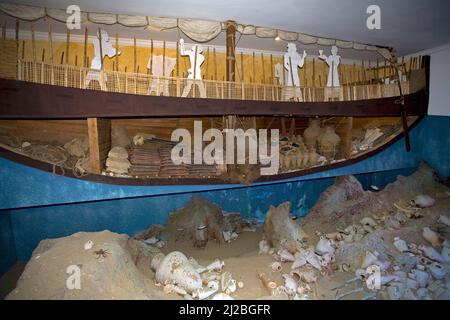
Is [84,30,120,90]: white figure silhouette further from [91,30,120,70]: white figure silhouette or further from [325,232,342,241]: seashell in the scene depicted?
[325,232,342,241]: seashell

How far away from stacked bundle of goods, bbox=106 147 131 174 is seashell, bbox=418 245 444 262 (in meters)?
7.22

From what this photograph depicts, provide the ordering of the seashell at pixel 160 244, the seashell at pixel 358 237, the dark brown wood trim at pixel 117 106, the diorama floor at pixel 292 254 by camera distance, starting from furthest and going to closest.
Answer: the seashell at pixel 160 244, the seashell at pixel 358 237, the diorama floor at pixel 292 254, the dark brown wood trim at pixel 117 106

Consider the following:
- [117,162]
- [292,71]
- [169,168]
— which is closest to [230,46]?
[292,71]

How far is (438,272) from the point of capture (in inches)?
216

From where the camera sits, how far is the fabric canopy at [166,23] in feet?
16.7

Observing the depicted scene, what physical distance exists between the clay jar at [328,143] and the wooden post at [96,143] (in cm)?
595

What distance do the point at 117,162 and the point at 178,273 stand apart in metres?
2.67

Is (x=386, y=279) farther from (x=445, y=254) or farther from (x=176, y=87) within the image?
(x=176, y=87)

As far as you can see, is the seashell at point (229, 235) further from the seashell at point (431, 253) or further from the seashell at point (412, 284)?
the seashell at point (431, 253)

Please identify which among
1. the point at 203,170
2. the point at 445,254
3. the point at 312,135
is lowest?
the point at 445,254

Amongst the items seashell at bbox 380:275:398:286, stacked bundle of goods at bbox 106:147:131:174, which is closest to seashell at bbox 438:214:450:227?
seashell at bbox 380:275:398:286

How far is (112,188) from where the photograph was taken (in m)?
5.45

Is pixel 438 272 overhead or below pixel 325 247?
below

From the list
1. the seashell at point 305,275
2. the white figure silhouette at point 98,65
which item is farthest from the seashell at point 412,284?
the white figure silhouette at point 98,65
